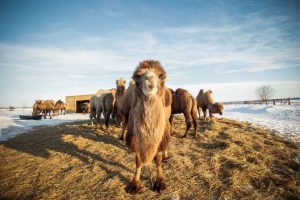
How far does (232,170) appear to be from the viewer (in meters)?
4.37

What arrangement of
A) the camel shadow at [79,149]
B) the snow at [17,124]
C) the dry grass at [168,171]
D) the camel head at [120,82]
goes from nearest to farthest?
the dry grass at [168,171] → the camel shadow at [79,149] → the camel head at [120,82] → the snow at [17,124]

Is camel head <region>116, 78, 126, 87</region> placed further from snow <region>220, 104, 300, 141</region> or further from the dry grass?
snow <region>220, 104, 300, 141</region>

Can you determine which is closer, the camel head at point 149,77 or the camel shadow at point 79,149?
the camel head at point 149,77

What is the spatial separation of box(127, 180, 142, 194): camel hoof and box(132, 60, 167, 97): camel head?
1946 mm

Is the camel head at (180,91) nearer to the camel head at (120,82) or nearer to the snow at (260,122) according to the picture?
the camel head at (120,82)

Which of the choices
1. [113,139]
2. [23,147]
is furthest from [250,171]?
[23,147]

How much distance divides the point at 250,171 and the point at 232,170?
41 centimetres

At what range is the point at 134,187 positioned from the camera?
377 cm

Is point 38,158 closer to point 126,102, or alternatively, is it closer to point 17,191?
point 17,191

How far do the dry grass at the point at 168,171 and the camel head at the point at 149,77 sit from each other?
2.08 m

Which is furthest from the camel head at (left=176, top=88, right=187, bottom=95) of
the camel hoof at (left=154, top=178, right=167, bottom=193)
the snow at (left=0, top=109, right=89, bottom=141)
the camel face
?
the snow at (left=0, top=109, right=89, bottom=141)

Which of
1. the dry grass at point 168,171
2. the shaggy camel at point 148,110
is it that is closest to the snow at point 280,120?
the dry grass at point 168,171

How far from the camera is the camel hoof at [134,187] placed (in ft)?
12.1

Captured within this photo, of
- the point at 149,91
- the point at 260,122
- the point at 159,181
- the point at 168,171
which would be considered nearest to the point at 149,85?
the point at 149,91
